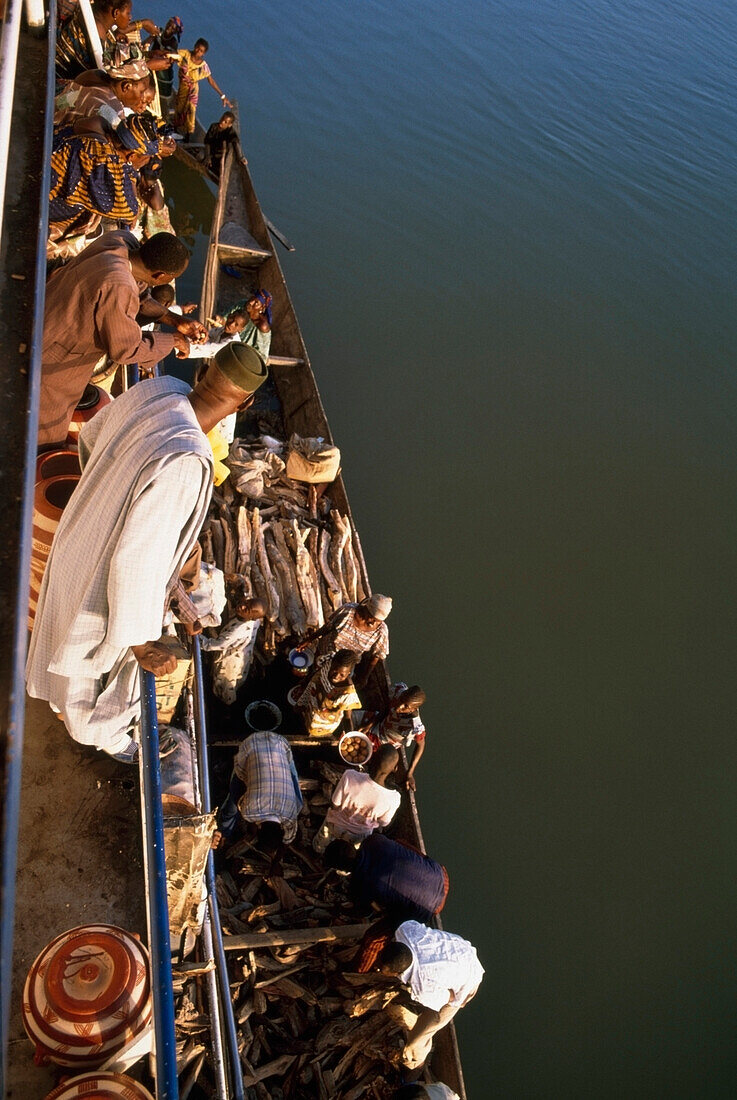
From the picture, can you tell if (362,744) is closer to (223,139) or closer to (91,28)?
(91,28)

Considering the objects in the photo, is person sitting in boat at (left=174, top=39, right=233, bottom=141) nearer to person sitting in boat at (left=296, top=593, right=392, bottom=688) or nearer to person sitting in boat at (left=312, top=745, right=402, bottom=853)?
person sitting in boat at (left=296, top=593, right=392, bottom=688)

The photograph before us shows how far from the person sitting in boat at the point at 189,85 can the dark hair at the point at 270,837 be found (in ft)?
44.0

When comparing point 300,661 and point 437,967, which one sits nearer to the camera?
point 437,967

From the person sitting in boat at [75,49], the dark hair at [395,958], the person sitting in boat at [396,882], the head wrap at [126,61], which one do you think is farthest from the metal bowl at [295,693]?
the head wrap at [126,61]

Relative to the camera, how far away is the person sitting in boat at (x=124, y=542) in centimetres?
265

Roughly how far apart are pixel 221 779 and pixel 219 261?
834cm

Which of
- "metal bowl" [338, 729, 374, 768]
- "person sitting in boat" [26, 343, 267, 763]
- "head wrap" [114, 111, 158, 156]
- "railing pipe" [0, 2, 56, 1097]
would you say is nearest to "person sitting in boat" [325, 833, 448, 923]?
"metal bowl" [338, 729, 374, 768]

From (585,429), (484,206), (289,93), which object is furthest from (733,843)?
(289,93)

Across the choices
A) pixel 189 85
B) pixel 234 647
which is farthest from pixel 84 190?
pixel 189 85

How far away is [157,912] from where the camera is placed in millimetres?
2467

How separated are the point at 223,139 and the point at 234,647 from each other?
10.8m

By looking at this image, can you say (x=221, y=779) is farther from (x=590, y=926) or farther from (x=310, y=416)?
(x=310, y=416)

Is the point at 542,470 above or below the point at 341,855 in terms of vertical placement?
above

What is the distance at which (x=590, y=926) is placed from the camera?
24.4 ft
